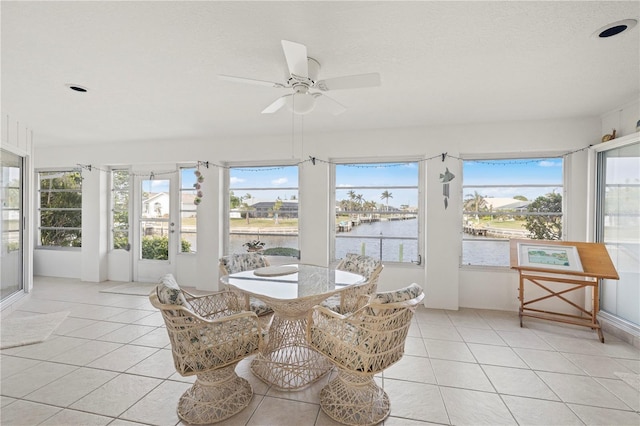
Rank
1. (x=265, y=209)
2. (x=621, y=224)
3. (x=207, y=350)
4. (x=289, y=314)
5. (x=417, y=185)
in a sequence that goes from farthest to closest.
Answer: (x=265, y=209)
(x=417, y=185)
(x=621, y=224)
(x=289, y=314)
(x=207, y=350)

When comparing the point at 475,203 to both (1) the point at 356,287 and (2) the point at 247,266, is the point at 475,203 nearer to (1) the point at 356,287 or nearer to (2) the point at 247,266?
(1) the point at 356,287

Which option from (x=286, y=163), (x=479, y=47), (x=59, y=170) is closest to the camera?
(x=479, y=47)

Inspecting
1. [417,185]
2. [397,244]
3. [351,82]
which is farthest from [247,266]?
[417,185]

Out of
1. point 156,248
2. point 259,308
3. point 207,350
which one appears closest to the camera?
point 207,350

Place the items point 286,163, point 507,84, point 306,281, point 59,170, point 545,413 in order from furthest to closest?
point 59,170
point 286,163
point 507,84
point 306,281
point 545,413

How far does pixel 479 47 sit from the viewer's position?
216 cm

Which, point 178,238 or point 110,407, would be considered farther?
point 178,238

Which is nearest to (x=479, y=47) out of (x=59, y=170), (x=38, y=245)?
(x=59, y=170)

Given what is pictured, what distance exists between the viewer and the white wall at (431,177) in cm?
382

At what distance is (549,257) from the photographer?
136 inches

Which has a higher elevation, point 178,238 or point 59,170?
point 59,170

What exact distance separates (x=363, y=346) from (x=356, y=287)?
77cm

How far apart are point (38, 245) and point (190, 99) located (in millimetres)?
5411

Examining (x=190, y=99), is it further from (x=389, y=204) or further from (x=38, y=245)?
(x=38, y=245)
